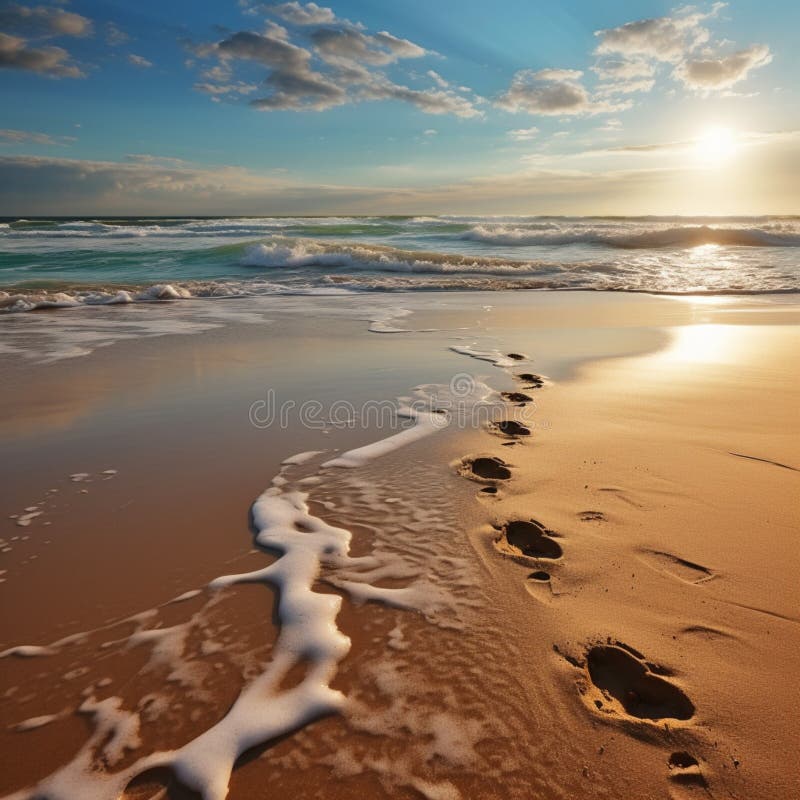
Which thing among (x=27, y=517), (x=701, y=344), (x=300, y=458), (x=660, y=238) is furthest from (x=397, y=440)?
(x=660, y=238)

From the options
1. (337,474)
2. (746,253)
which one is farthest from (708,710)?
(746,253)

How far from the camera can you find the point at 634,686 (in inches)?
60.8

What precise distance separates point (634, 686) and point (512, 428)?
79.1 inches

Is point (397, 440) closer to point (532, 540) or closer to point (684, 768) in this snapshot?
point (532, 540)

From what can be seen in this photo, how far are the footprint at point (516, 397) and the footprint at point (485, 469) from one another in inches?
42.6

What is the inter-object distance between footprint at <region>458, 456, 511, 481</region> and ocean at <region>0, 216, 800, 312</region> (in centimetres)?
897

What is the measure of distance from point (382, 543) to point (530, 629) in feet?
2.39

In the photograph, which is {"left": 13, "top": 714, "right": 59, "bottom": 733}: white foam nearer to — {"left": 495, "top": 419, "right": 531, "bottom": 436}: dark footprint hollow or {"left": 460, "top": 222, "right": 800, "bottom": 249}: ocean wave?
{"left": 495, "top": 419, "right": 531, "bottom": 436}: dark footprint hollow

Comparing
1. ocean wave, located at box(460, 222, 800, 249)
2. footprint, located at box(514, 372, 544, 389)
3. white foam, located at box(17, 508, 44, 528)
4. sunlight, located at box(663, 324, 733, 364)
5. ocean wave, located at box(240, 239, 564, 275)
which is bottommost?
white foam, located at box(17, 508, 44, 528)

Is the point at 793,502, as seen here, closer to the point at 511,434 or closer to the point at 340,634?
the point at 511,434

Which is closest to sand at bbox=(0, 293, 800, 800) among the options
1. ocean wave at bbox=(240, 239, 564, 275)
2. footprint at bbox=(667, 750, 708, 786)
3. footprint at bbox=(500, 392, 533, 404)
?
footprint at bbox=(667, 750, 708, 786)

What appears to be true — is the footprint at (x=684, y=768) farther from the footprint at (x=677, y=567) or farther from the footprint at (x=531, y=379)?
the footprint at (x=531, y=379)

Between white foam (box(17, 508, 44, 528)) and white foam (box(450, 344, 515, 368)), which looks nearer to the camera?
white foam (box(17, 508, 44, 528))

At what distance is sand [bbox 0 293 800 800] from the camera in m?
1.36
